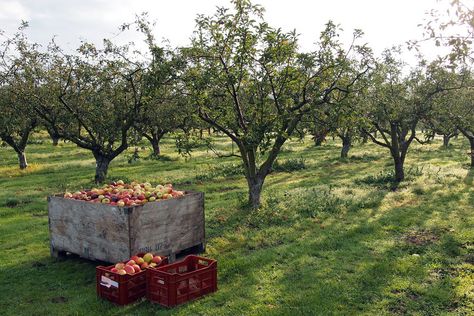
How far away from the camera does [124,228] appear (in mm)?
Result: 9328

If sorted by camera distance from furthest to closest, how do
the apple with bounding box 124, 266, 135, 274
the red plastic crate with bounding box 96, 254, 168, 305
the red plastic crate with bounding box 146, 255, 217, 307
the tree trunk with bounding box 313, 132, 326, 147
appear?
the tree trunk with bounding box 313, 132, 326, 147 < the apple with bounding box 124, 266, 135, 274 < the red plastic crate with bounding box 96, 254, 168, 305 < the red plastic crate with bounding box 146, 255, 217, 307

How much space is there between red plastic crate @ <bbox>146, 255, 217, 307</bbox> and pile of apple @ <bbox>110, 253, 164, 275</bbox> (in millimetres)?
362

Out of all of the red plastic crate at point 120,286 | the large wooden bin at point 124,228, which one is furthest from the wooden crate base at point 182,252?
the red plastic crate at point 120,286

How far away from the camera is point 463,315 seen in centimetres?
744

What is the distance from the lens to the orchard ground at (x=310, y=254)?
26.4 ft

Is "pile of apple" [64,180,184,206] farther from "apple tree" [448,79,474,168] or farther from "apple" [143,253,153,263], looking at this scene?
"apple tree" [448,79,474,168]

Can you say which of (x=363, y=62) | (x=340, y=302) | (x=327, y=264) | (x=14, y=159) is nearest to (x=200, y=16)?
(x=363, y=62)

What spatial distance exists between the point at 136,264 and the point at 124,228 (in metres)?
0.98

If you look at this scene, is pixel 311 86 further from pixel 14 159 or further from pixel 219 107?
pixel 14 159

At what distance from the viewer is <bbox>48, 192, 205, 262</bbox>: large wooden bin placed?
9.39m

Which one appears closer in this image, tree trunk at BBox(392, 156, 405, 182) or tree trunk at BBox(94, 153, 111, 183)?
tree trunk at BBox(392, 156, 405, 182)

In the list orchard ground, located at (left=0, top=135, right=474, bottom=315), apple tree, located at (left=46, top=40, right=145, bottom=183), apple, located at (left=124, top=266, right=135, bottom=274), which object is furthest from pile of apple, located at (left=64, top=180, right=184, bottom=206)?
apple tree, located at (left=46, top=40, right=145, bottom=183)

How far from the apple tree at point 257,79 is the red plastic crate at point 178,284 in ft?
16.3

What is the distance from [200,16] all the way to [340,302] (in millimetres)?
9298
